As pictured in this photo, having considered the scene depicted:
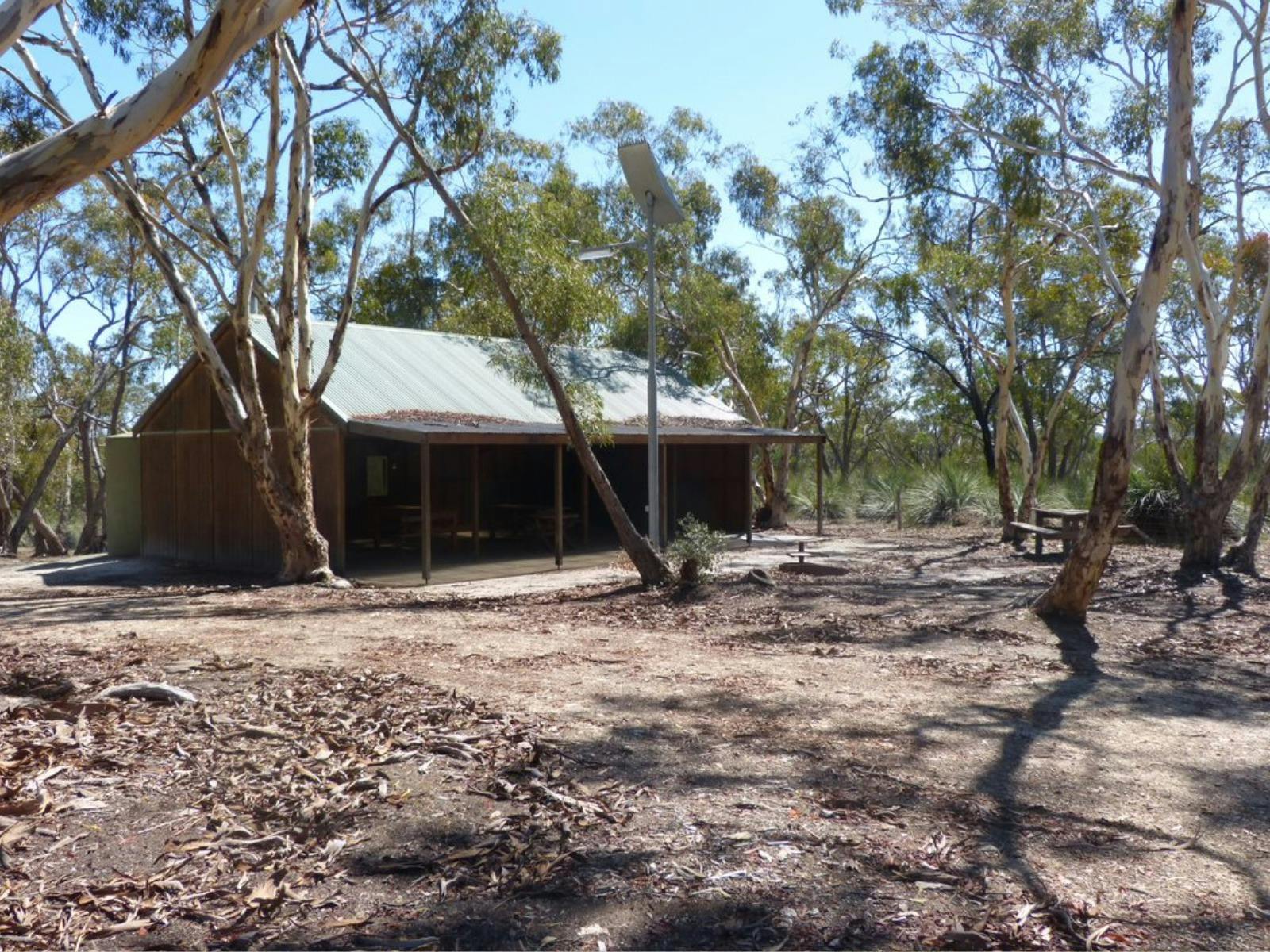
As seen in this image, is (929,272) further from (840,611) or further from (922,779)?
(922,779)

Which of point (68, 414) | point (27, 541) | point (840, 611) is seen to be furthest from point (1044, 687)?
point (27, 541)

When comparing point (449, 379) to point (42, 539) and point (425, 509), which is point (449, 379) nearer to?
point (425, 509)

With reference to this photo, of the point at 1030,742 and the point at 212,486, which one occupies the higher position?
the point at 212,486

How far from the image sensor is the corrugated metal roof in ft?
56.3

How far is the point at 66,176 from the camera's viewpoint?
468 centimetres

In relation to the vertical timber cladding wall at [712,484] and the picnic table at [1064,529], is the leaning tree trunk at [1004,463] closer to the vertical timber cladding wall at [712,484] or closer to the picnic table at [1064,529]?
the picnic table at [1064,529]

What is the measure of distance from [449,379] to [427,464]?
14.1 feet

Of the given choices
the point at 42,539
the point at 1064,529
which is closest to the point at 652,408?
the point at 1064,529

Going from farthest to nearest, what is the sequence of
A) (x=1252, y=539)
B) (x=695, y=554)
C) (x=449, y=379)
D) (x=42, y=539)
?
(x=42, y=539) → (x=449, y=379) → (x=1252, y=539) → (x=695, y=554)

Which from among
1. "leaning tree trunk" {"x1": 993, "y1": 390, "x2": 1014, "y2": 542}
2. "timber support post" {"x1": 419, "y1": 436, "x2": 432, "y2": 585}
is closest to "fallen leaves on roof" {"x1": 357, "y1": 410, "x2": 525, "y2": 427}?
"timber support post" {"x1": 419, "y1": 436, "x2": 432, "y2": 585}

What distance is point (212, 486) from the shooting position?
60.4 ft

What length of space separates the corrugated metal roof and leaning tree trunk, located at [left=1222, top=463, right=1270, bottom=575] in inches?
343

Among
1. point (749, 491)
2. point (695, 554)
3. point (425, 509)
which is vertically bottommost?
point (695, 554)

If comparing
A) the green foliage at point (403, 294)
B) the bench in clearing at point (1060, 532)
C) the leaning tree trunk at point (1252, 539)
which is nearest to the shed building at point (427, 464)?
the green foliage at point (403, 294)
